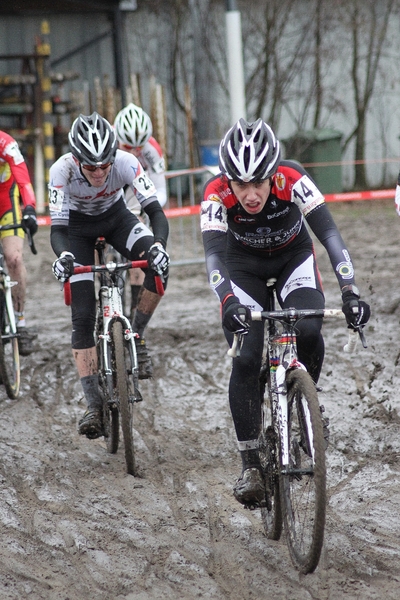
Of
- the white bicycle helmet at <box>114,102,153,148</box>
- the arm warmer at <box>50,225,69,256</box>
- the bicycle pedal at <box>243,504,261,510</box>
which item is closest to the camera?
the bicycle pedal at <box>243,504,261,510</box>

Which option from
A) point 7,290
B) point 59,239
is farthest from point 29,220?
point 59,239

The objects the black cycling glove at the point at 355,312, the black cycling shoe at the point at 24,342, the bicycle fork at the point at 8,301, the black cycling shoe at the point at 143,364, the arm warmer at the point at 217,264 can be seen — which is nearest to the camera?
the black cycling glove at the point at 355,312

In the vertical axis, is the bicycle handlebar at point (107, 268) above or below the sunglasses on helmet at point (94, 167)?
below

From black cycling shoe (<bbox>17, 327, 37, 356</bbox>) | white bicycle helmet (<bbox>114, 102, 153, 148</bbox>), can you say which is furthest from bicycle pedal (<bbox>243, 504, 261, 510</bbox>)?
white bicycle helmet (<bbox>114, 102, 153, 148</bbox>)

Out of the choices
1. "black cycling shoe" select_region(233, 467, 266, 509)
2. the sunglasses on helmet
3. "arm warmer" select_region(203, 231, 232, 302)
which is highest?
the sunglasses on helmet

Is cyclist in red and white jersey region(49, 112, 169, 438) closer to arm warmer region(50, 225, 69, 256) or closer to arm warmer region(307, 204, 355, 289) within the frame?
arm warmer region(50, 225, 69, 256)

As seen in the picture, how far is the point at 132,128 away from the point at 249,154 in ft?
13.9

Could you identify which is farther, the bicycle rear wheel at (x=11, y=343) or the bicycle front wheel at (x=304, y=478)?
the bicycle rear wheel at (x=11, y=343)

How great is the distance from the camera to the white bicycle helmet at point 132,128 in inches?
325

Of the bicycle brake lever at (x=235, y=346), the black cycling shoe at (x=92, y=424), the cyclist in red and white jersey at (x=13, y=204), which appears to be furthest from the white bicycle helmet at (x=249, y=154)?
the cyclist in red and white jersey at (x=13, y=204)

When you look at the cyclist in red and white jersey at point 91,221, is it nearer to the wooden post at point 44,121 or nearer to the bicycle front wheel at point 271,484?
the bicycle front wheel at point 271,484

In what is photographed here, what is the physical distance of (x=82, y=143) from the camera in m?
5.62

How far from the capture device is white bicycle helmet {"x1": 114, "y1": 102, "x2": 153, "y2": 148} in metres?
8.26

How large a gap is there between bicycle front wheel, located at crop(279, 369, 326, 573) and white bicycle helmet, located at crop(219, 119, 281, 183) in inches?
40.9
